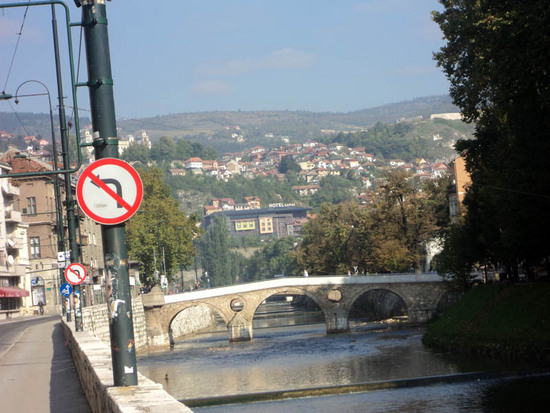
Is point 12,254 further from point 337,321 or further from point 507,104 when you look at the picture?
point 507,104

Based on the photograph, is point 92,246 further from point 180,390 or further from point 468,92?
point 468,92

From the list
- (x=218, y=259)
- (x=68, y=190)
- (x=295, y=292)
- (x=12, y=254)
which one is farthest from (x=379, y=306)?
(x=218, y=259)

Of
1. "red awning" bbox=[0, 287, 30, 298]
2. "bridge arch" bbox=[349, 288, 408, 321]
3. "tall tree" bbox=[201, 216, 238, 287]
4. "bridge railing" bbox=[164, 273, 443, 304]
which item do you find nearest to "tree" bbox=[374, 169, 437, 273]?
"bridge railing" bbox=[164, 273, 443, 304]

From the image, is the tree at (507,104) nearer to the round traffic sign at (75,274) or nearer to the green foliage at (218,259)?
the round traffic sign at (75,274)

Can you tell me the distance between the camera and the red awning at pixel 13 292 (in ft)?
211

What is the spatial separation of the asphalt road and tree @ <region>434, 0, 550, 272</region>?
14773 mm

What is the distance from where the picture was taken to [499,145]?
37.8 metres

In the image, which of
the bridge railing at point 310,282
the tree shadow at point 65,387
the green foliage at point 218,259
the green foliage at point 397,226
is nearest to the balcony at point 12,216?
the bridge railing at point 310,282

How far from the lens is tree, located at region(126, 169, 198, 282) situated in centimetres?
8356

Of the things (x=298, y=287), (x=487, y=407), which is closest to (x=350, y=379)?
(x=487, y=407)

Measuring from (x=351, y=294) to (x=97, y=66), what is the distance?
65982 mm

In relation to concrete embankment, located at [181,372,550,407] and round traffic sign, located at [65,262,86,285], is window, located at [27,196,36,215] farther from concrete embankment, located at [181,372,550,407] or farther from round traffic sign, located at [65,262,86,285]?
round traffic sign, located at [65,262,86,285]

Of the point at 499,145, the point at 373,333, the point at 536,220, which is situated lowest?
the point at 373,333

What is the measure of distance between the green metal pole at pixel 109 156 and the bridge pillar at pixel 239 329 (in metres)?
62.0
